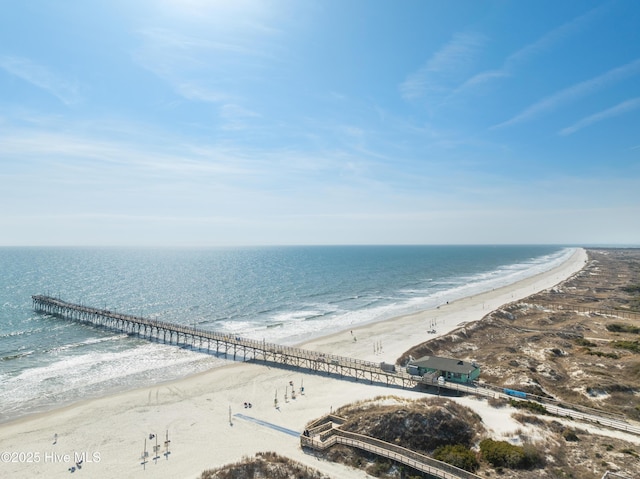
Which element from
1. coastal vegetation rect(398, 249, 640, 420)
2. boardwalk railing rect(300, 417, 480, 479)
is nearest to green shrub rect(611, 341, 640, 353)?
coastal vegetation rect(398, 249, 640, 420)

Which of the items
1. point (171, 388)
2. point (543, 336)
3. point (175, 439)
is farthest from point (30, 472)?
point (543, 336)

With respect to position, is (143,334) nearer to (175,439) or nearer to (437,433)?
(175,439)

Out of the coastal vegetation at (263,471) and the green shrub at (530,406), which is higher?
the green shrub at (530,406)

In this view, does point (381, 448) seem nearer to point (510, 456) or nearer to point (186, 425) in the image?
point (510, 456)

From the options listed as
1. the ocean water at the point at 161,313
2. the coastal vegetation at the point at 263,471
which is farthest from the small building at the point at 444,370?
the ocean water at the point at 161,313

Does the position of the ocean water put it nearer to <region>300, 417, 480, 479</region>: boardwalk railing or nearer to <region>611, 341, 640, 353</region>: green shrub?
<region>300, 417, 480, 479</region>: boardwalk railing

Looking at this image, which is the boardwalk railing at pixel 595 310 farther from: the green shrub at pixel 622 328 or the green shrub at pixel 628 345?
the green shrub at pixel 628 345
